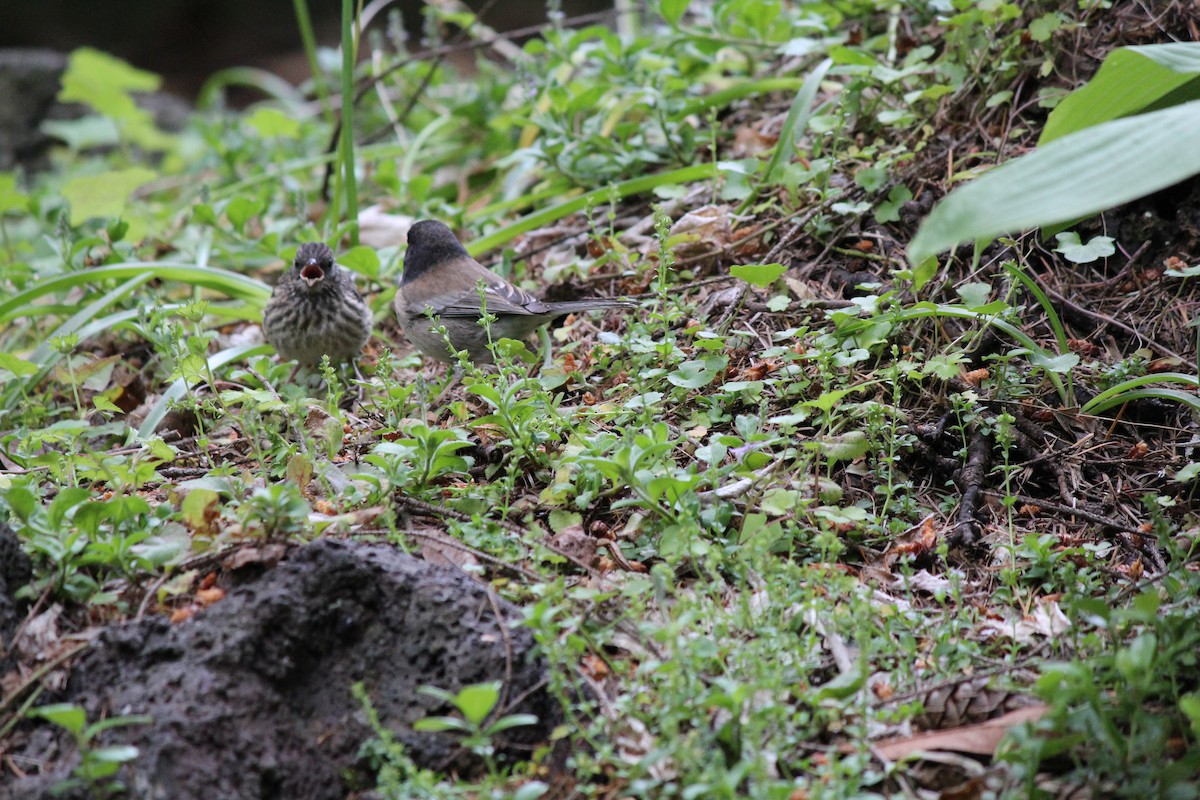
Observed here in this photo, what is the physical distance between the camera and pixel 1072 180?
2.17 metres

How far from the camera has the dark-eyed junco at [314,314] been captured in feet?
15.2

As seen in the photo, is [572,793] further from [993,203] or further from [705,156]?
[705,156]

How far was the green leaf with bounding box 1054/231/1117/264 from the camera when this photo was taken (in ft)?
11.7

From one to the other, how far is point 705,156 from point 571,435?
2568mm

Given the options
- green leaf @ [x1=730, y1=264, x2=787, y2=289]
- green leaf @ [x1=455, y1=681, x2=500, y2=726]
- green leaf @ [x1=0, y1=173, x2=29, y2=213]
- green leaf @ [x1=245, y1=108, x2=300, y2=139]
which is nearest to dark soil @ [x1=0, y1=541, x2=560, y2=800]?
green leaf @ [x1=455, y1=681, x2=500, y2=726]

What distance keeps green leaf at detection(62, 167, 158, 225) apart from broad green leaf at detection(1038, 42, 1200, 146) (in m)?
4.59

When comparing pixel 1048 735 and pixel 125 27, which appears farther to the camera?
pixel 125 27

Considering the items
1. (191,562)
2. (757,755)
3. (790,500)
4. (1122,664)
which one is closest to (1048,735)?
(1122,664)

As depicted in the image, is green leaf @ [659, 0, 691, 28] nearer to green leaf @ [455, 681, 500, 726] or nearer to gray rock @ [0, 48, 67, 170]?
green leaf @ [455, 681, 500, 726]

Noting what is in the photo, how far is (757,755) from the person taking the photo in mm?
2137

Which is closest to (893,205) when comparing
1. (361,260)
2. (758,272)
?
(758,272)

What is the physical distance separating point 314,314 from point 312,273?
0.70ft

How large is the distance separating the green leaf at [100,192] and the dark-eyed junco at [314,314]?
1.31 m

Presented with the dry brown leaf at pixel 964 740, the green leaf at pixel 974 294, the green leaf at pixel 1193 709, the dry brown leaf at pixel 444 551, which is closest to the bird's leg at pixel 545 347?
the dry brown leaf at pixel 444 551
